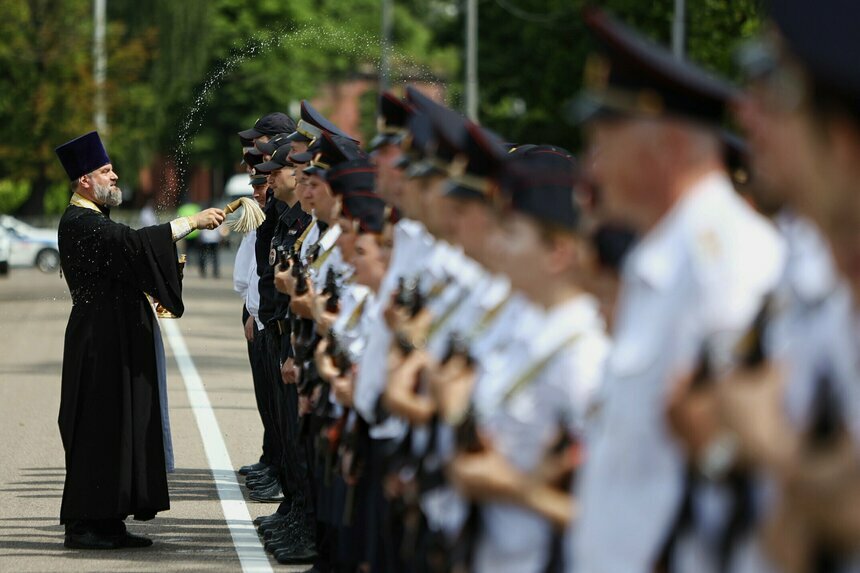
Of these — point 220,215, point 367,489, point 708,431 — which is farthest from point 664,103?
point 220,215

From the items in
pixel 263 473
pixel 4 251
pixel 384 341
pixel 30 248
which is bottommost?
pixel 30 248

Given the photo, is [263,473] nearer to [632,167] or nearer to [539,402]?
[539,402]

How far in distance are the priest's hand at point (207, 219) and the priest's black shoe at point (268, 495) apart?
225 cm

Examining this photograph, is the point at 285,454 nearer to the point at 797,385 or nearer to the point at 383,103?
the point at 383,103

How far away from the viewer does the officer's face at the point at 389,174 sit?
6430 millimetres

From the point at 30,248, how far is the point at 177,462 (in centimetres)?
3836

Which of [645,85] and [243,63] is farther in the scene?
[243,63]

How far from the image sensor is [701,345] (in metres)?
3.12

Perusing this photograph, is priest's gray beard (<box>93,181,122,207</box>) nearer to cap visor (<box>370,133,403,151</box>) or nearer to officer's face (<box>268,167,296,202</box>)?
officer's face (<box>268,167,296,202</box>)

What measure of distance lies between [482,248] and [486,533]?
923 millimetres

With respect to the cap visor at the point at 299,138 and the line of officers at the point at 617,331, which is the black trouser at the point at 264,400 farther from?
the line of officers at the point at 617,331

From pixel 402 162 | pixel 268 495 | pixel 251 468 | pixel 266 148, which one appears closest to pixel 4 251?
pixel 251 468

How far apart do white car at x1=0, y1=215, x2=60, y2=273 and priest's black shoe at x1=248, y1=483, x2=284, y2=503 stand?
39263 mm

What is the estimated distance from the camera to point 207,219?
404 inches
